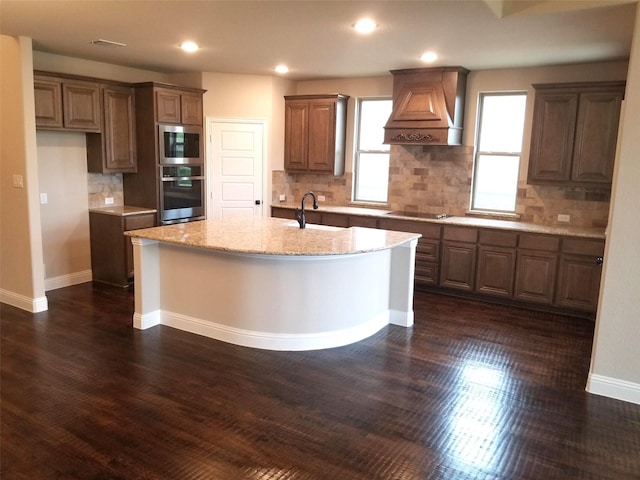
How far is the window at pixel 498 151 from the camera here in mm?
5797

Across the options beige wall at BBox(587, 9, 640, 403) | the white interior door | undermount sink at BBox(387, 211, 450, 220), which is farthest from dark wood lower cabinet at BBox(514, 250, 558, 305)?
the white interior door

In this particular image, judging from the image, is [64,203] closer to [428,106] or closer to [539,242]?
[428,106]

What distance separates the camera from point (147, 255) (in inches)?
171

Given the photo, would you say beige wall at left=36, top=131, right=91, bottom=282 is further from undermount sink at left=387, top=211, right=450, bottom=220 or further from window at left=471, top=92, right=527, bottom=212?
window at left=471, top=92, right=527, bottom=212

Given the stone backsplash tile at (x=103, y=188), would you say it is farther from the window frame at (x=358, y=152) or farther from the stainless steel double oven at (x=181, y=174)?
the window frame at (x=358, y=152)

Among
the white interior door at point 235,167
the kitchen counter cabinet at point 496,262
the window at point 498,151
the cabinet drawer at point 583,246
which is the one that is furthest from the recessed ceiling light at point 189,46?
the cabinet drawer at point 583,246

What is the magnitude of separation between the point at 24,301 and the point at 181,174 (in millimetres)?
2260

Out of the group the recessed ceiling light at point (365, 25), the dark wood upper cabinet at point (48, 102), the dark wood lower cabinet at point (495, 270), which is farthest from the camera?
the dark wood lower cabinet at point (495, 270)

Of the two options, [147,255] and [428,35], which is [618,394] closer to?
[428,35]

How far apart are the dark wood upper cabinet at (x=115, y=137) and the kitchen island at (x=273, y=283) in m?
1.82

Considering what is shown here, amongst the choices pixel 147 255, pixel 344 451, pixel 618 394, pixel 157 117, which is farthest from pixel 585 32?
pixel 157 117

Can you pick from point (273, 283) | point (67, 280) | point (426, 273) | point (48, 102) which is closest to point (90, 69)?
point (48, 102)

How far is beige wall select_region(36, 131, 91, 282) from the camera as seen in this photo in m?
5.46

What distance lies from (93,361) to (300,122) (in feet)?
13.8
